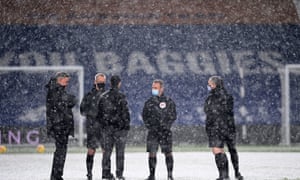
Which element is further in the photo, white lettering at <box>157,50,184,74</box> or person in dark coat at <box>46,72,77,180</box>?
white lettering at <box>157,50,184,74</box>

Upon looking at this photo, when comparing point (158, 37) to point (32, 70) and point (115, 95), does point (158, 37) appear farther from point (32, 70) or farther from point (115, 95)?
point (115, 95)

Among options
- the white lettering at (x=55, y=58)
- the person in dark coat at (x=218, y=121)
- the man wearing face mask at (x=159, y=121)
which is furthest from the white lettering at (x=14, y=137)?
the person in dark coat at (x=218, y=121)

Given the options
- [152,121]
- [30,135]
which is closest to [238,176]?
[152,121]

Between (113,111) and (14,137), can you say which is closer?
(113,111)

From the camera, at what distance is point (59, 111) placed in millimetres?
13188

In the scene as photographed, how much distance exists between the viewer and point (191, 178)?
15.0 metres

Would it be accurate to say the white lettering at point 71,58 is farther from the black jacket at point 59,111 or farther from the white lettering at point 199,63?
the black jacket at point 59,111

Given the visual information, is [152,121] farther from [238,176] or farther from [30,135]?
[30,135]

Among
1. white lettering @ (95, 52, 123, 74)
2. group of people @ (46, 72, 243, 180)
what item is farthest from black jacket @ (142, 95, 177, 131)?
white lettering @ (95, 52, 123, 74)

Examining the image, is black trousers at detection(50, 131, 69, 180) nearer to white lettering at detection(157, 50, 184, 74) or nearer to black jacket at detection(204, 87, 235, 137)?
black jacket at detection(204, 87, 235, 137)

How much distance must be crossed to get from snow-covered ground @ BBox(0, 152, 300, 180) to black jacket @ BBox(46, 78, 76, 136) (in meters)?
2.10

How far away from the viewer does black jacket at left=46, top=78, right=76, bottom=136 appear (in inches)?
516

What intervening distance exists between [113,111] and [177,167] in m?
4.04

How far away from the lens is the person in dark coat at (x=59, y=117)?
13086 mm
